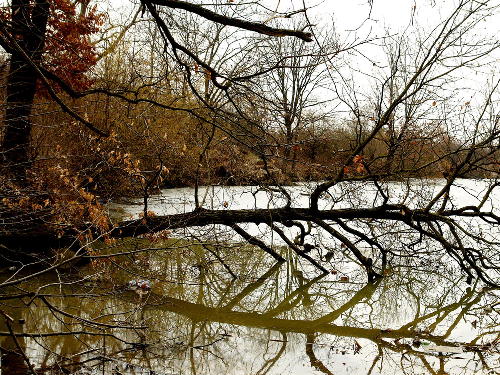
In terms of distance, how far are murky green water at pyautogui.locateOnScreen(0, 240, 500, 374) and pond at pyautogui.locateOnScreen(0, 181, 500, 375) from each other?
0.06 ft

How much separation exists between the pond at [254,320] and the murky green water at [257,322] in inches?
0.7

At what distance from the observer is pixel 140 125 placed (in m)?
12.6

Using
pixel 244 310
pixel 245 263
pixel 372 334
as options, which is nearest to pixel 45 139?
pixel 245 263

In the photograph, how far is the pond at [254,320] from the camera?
4191mm

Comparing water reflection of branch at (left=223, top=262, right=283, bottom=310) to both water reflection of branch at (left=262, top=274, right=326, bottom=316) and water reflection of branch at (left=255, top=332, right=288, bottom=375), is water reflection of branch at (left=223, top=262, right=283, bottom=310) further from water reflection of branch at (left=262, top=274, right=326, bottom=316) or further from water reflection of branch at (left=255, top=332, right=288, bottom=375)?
water reflection of branch at (left=255, top=332, right=288, bottom=375)

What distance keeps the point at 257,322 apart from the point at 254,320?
0.09 metres

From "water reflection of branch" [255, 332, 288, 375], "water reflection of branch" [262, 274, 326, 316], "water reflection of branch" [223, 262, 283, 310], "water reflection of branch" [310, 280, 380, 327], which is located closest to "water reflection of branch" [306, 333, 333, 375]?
"water reflection of branch" [255, 332, 288, 375]

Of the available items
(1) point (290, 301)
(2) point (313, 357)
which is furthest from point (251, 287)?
(2) point (313, 357)

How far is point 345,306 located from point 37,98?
790cm

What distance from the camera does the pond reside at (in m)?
4.19

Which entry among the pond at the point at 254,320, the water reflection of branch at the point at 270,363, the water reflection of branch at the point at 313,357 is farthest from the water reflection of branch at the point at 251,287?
the water reflection of branch at the point at 270,363

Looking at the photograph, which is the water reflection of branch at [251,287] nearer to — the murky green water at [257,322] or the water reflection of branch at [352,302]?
the murky green water at [257,322]

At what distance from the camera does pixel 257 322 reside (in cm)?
582

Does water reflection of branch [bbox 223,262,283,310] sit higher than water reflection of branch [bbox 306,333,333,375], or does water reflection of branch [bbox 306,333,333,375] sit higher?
water reflection of branch [bbox 306,333,333,375]
